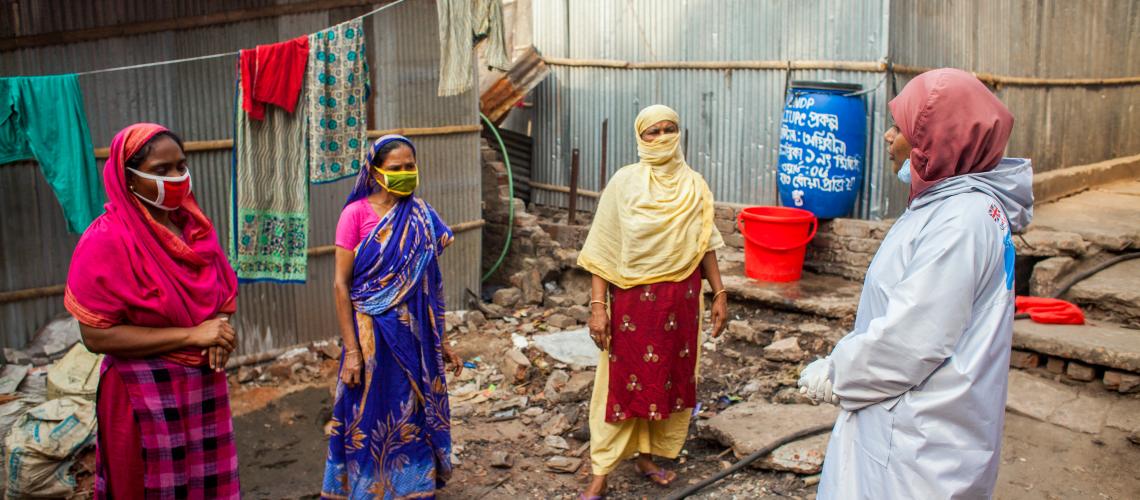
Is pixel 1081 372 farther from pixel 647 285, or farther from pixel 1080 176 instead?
pixel 1080 176

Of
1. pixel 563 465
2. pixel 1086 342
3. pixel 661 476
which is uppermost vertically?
pixel 1086 342

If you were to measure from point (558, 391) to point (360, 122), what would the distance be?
7.49 ft

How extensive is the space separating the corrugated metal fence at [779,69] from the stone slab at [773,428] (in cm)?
293

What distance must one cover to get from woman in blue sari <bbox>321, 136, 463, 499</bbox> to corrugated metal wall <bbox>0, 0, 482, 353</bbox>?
286 centimetres

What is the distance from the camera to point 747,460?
4391mm

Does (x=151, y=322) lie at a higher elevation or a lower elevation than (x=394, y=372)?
higher

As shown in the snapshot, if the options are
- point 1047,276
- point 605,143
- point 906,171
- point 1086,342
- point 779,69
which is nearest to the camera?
point 906,171

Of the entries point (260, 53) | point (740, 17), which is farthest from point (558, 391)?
point (740, 17)

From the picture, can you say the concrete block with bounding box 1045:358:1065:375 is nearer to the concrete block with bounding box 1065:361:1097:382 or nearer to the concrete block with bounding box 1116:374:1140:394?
the concrete block with bounding box 1065:361:1097:382

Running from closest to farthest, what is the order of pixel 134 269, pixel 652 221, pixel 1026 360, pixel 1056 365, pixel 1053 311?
1. pixel 134 269
2. pixel 652 221
3. pixel 1056 365
4. pixel 1026 360
5. pixel 1053 311

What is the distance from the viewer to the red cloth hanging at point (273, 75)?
556 centimetres

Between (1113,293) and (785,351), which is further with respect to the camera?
(785,351)

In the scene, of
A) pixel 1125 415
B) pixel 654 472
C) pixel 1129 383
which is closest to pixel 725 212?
pixel 1129 383

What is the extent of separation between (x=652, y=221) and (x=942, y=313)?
2.14m
